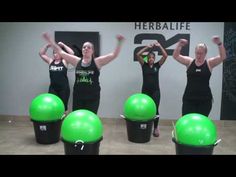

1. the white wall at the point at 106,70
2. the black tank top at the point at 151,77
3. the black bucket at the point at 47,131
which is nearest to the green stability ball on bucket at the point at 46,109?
the black bucket at the point at 47,131

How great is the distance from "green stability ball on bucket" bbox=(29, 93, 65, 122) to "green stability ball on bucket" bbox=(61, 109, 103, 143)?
1199 millimetres

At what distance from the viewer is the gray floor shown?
13.2ft

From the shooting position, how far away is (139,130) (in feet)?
14.4

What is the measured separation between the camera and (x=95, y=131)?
114 inches

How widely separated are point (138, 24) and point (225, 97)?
A: 2177 millimetres

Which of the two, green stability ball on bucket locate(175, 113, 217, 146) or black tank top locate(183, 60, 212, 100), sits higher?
black tank top locate(183, 60, 212, 100)

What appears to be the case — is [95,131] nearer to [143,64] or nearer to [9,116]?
[143,64]

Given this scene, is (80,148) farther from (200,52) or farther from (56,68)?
(56,68)

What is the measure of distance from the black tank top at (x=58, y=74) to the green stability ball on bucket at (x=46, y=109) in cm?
84

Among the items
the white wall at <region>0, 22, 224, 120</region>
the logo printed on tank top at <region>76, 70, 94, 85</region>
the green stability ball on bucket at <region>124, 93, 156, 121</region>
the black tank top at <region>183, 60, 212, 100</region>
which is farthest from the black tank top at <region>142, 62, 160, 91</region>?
the logo printed on tank top at <region>76, 70, 94, 85</region>

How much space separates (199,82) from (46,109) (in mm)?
2142

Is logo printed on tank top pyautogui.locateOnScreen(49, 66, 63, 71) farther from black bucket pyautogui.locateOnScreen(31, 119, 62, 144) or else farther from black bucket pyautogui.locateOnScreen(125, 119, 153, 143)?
black bucket pyautogui.locateOnScreen(125, 119, 153, 143)

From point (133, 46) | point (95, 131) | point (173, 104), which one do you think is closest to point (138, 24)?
point (133, 46)

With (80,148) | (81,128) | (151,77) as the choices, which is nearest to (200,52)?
(151,77)
